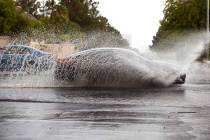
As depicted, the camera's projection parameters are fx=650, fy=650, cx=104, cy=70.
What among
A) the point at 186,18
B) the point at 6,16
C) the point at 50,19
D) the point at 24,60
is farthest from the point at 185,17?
the point at 24,60

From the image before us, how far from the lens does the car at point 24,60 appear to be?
19.6 metres

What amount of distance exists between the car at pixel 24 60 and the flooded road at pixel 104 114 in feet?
7.17

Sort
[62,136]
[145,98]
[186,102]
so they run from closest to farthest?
[62,136] < [186,102] < [145,98]

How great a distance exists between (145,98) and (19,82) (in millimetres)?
5981

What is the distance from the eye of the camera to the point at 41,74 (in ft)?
64.2

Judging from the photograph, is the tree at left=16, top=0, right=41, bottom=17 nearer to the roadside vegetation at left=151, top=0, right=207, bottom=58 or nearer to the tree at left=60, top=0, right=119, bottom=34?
the tree at left=60, top=0, right=119, bottom=34

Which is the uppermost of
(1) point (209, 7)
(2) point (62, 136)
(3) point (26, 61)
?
(1) point (209, 7)

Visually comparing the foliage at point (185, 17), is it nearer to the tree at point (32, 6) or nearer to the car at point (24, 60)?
the car at point (24, 60)

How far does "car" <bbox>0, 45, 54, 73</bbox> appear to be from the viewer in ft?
64.4

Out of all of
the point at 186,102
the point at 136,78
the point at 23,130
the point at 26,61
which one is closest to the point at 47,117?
the point at 23,130

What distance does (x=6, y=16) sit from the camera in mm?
57875

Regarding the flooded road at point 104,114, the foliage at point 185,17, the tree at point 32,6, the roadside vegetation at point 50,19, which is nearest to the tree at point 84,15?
the roadside vegetation at point 50,19

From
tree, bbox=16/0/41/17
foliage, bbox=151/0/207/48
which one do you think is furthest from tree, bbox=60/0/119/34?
foliage, bbox=151/0/207/48

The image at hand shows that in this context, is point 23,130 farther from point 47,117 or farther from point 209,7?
point 209,7
